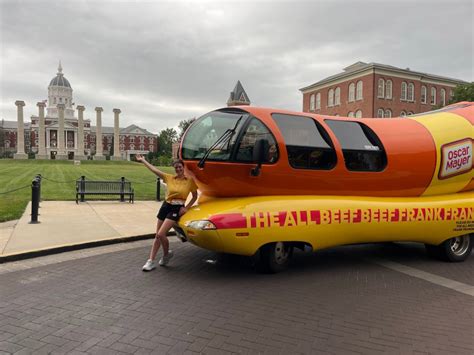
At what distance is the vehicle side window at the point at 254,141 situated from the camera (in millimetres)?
5730

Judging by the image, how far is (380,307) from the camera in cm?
477

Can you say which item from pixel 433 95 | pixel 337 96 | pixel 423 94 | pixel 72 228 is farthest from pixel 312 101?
pixel 72 228

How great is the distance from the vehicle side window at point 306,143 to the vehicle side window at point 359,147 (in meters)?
0.30

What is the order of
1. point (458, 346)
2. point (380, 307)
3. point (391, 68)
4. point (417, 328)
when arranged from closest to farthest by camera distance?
point (458, 346) → point (417, 328) → point (380, 307) → point (391, 68)

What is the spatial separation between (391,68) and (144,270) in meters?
57.6

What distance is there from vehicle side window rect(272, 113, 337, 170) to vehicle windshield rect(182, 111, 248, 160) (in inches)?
26.8

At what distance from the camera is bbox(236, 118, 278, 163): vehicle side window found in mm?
5730

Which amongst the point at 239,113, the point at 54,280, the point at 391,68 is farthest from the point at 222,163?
the point at 391,68

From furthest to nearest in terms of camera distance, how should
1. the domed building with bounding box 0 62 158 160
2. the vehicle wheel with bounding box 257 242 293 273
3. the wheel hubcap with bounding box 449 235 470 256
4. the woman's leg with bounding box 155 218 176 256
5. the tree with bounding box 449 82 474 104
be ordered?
the domed building with bounding box 0 62 158 160 → the tree with bounding box 449 82 474 104 → the wheel hubcap with bounding box 449 235 470 256 → the woman's leg with bounding box 155 218 176 256 → the vehicle wheel with bounding box 257 242 293 273

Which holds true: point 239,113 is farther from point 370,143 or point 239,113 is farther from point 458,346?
point 458,346

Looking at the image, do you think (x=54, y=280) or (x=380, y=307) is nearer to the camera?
(x=380, y=307)

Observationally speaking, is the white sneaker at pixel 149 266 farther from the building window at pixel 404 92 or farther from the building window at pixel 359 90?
the building window at pixel 404 92

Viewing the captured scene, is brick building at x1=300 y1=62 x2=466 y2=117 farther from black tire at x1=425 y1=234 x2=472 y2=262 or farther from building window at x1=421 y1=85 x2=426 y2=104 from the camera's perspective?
black tire at x1=425 y1=234 x2=472 y2=262

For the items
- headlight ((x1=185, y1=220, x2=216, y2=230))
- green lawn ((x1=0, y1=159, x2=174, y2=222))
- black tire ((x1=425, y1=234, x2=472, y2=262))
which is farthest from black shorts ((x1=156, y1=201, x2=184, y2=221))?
green lawn ((x1=0, y1=159, x2=174, y2=222))
